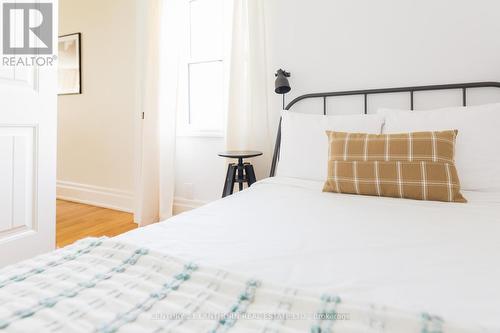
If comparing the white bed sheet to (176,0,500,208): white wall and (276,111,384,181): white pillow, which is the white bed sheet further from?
(176,0,500,208): white wall

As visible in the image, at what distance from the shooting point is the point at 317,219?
106 cm

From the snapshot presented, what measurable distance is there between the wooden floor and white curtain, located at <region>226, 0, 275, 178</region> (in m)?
1.25

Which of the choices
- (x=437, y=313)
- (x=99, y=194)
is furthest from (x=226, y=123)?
(x=437, y=313)

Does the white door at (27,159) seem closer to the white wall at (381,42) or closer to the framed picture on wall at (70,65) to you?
the white wall at (381,42)

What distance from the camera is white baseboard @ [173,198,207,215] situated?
2771mm

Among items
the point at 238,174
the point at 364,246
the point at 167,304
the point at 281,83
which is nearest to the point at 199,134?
the point at 238,174

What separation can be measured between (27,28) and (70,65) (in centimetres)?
199

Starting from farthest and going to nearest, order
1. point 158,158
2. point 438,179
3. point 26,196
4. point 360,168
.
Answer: point 158,158
point 26,196
point 360,168
point 438,179

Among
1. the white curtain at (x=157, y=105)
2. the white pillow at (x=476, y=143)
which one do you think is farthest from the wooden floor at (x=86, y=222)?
the white pillow at (x=476, y=143)

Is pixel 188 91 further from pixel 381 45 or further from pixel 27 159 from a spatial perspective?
pixel 381 45

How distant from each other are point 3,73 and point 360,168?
5.76ft

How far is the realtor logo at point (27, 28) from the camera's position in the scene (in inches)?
60.2

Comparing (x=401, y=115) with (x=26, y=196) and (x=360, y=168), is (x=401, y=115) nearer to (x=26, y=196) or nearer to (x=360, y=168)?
(x=360, y=168)

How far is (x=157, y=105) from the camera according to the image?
8.84ft
